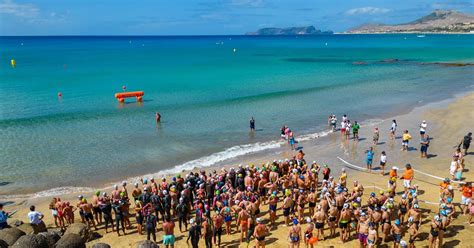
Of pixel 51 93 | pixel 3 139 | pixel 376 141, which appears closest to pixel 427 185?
pixel 376 141

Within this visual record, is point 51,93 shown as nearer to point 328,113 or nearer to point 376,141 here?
point 328,113

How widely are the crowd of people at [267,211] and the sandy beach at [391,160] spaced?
1.08 feet

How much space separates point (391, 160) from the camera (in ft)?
75.3

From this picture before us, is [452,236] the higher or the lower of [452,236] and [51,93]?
the lower

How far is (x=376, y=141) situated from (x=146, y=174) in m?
14.7

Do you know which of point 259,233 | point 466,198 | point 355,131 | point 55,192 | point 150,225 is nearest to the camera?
point 259,233

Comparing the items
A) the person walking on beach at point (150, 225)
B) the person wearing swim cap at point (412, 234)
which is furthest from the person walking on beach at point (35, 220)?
the person wearing swim cap at point (412, 234)

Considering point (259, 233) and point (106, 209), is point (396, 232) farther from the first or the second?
point (106, 209)

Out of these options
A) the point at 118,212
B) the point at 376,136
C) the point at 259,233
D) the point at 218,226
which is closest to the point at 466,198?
the point at 259,233

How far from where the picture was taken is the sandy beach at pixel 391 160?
1441 centimetres

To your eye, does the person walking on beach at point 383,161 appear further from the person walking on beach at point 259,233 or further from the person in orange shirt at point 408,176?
the person walking on beach at point 259,233

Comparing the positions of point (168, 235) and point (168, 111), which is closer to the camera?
point (168, 235)

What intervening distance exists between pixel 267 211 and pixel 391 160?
31.9ft

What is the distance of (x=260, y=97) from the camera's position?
46281mm
